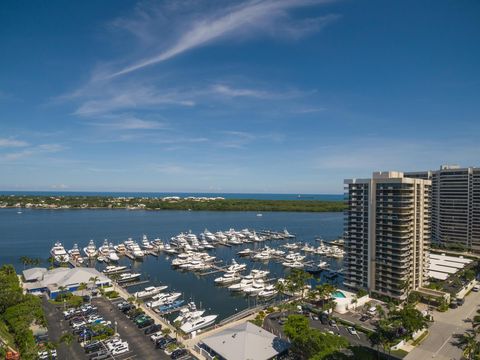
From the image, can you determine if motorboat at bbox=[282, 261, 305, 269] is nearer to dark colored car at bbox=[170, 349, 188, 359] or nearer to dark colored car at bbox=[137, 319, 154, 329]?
dark colored car at bbox=[137, 319, 154, 329]

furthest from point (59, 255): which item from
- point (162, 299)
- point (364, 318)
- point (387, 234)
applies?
point (387, 234)

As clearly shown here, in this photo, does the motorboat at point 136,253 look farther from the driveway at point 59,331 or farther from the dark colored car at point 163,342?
the dark colored car at point 163,342

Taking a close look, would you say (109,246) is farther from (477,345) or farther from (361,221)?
(477,345)

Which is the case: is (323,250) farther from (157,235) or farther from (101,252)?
(157,235)

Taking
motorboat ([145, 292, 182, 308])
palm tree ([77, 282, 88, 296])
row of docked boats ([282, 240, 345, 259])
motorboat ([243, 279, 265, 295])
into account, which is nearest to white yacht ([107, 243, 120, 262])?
palm tree ([77, 282, 88, 296])

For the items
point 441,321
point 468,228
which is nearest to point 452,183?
point 468,228

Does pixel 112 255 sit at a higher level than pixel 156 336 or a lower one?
lower
